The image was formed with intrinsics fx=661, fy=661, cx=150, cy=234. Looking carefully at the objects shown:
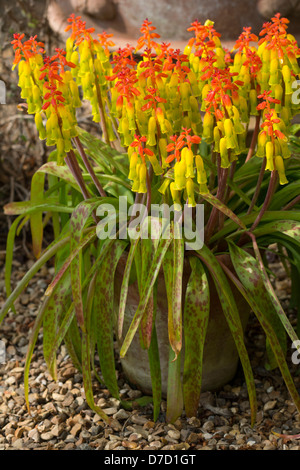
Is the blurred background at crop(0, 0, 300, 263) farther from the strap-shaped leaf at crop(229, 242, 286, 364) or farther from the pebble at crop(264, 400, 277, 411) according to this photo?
the pebble at crop(264, 400, 277, 411)

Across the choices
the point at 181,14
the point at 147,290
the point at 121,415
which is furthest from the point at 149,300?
the point at 181,14

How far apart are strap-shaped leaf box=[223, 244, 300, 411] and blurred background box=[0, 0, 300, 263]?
2.64 feet

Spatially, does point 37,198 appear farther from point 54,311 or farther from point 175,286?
point 175,286

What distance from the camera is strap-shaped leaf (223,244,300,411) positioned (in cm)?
140

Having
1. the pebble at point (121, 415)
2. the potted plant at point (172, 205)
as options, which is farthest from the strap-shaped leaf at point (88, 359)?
the pebble at point (121, 415)

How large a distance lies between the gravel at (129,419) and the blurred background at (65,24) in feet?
2.49

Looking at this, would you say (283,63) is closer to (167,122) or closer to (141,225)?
(167,122)

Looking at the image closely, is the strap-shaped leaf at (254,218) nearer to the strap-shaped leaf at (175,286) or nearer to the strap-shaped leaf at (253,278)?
the strap-shaped leaf at (253,278)

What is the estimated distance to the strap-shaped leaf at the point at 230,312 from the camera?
141 centimetres

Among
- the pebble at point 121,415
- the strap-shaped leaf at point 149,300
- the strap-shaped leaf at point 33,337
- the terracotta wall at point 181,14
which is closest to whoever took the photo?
the strap-shaped leaf at point 149,300

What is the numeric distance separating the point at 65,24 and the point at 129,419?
1393mm

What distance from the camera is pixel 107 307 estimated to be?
4.91 ft
